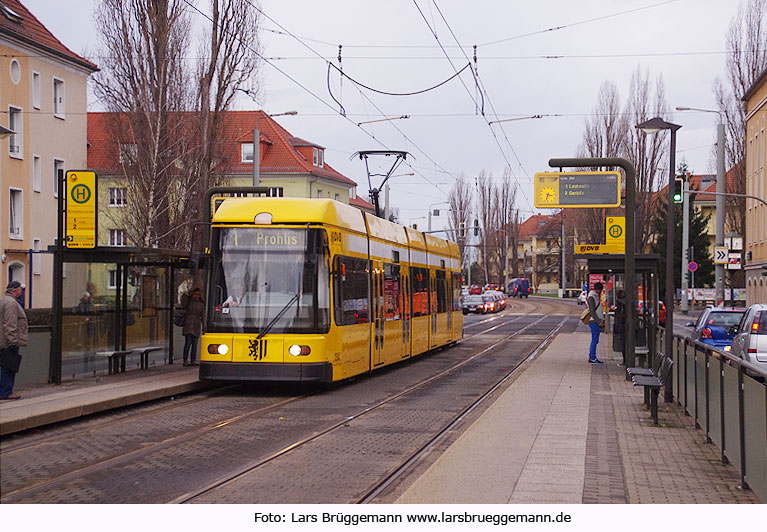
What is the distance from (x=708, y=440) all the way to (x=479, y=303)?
61089 mm

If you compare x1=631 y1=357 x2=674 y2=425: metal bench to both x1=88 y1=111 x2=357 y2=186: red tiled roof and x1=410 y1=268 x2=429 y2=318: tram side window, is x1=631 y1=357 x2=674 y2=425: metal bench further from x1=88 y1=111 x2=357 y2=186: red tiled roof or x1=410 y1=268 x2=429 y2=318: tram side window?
x1=88 y1=111 x2=357 y2=186: red tiled roof

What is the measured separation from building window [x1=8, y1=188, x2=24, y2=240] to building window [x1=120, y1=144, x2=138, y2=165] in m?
8.10

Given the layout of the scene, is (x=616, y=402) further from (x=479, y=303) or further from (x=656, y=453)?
(x=479, y=303)

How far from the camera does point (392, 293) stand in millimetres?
21125

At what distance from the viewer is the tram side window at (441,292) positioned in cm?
2758

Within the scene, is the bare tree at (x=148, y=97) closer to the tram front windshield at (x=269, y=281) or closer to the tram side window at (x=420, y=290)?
the tram side window at (x=420, y=290)

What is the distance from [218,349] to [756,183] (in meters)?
45.0

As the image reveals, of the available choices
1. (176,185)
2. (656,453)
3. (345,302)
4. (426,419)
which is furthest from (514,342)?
(656,453)

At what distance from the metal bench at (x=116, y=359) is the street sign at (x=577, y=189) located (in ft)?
32.6

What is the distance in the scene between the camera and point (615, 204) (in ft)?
71.8

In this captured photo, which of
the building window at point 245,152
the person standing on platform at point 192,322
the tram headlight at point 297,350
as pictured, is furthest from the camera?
the building window at point 245,152

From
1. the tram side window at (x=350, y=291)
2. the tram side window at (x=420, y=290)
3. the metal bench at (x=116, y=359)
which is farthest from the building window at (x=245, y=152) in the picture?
the tram side window at (x=350, y=291)

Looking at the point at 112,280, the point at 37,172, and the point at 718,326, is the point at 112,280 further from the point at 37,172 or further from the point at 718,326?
the point at 37,172
